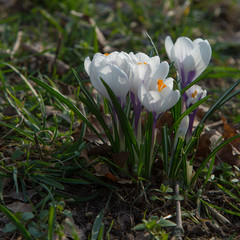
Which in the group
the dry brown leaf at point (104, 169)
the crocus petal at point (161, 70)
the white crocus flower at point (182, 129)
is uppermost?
the crocus petal at point (161, 70)

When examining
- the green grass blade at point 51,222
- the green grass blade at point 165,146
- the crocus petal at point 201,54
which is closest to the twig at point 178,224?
the green grass blade at point 165,146

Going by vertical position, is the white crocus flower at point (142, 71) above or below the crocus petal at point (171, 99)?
above

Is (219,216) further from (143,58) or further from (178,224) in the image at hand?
(143,58)

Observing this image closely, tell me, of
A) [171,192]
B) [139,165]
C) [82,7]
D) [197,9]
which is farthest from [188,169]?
[197,9]

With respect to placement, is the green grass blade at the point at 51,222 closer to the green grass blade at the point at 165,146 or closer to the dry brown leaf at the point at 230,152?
the green grass blade at the point at 165,146

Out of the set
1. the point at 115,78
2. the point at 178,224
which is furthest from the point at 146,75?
the point at 178,224

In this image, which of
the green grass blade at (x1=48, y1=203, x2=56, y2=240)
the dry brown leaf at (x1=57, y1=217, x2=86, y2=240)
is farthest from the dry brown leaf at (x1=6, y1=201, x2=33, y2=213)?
the green grass blade at (x1=48, y1=203, x2=56, y2=240)
